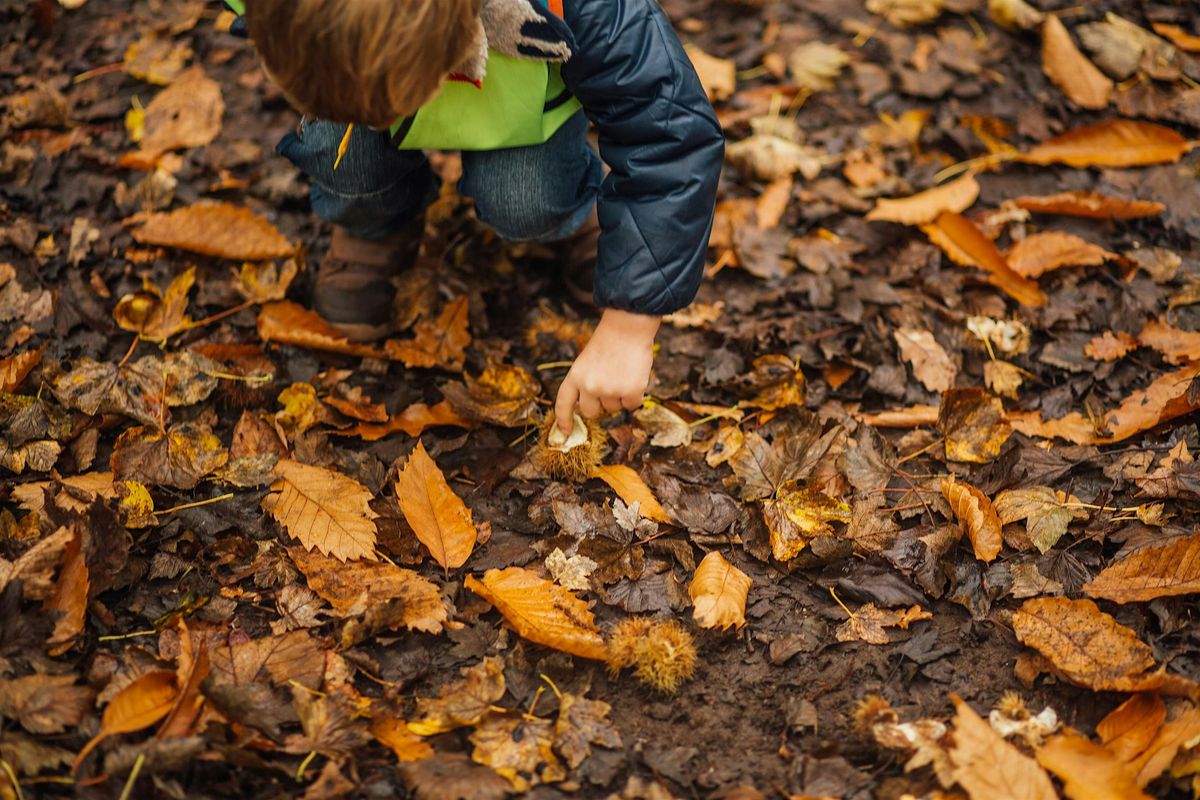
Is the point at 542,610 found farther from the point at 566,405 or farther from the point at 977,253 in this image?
the point at 977,253

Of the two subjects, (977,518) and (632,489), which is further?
(632,489)

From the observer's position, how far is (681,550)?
176cm

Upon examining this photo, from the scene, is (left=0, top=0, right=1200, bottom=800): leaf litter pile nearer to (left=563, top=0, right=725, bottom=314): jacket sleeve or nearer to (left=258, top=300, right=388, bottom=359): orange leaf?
(left=258, top=300, right=388, bottom=359): orange leaf

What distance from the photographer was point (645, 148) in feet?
5.39

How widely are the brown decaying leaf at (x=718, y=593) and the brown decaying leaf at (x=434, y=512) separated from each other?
1.49ft

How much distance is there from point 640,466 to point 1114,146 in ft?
5.78

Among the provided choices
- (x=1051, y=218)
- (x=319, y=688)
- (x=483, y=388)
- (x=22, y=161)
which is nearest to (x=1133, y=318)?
(x=1051, y=218)

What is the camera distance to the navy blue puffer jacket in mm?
1583

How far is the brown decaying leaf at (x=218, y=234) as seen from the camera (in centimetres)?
228

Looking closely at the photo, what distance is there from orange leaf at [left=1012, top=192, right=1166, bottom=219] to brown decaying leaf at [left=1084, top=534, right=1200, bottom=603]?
1116 mm

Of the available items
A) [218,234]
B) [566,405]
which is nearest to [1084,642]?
[566,405]

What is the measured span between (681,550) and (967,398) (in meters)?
0.74

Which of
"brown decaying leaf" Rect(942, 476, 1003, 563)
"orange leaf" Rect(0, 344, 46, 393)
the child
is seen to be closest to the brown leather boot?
the child

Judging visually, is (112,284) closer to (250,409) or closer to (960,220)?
(250,409)
